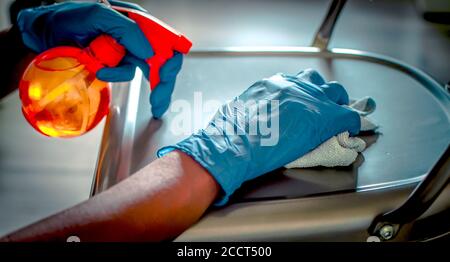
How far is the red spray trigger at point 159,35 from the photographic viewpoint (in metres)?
0.74

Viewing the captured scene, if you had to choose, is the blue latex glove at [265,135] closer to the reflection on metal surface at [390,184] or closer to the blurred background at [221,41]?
the reflection on metal surface at [390,184]

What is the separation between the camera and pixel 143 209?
0.64 metres

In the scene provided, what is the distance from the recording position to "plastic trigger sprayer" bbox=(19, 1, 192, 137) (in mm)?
697

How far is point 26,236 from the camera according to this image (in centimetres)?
63

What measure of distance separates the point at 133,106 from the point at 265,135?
0.32m

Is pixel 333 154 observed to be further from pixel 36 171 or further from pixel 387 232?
pixel 36 171

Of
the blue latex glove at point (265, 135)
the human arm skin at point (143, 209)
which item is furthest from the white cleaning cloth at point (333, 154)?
the human arm skin at point (143, 209)

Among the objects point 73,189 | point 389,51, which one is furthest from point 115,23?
point 389,51

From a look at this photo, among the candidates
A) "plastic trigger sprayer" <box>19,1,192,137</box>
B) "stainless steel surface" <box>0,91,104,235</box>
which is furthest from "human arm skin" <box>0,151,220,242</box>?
"stainless steel surface" <box>0,91,104,235</box>

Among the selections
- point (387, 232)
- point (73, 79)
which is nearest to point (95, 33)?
point (73, 79)

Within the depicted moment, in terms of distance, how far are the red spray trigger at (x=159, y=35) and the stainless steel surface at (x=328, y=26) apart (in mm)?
475

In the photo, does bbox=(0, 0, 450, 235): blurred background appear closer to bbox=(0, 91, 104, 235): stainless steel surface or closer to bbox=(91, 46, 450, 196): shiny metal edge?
bbox=(0, 91, 104, 235): stainless steel surface
